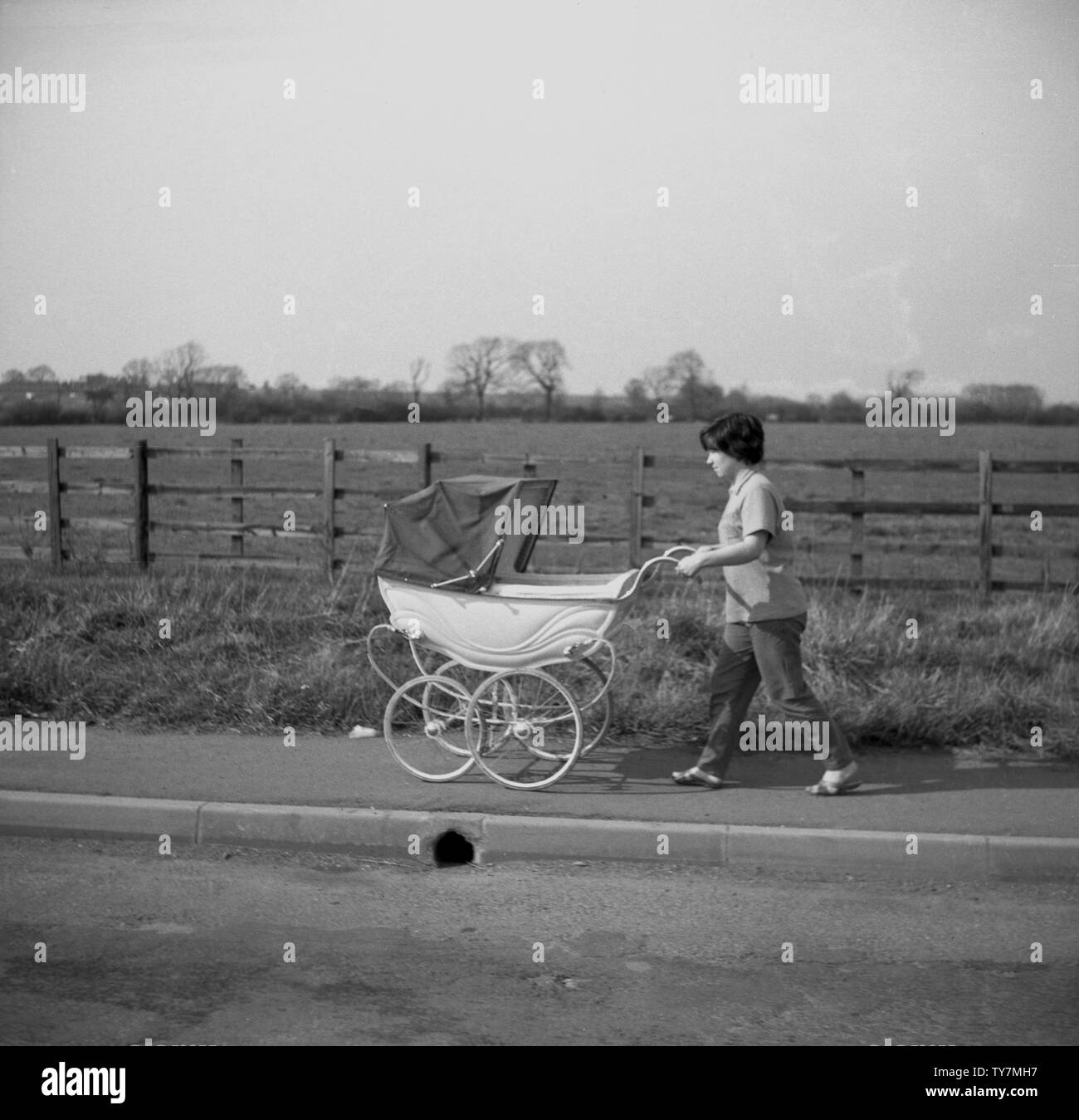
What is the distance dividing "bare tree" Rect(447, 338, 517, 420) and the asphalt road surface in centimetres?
2318

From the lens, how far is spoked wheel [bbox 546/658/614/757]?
745cm

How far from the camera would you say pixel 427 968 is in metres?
4.74

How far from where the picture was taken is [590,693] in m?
8.51

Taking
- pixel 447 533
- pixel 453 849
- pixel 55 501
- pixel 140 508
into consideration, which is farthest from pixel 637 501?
pixel 453 849

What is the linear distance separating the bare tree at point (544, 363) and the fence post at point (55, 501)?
13.4m

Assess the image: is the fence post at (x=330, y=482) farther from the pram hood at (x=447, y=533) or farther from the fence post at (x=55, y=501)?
the pram hood at (x=447, y=533)

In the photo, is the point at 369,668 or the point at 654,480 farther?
the point at 654,480

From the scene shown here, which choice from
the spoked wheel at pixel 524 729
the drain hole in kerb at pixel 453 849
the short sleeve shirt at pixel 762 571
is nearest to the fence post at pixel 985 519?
A: the spoked wheel at pixel 524 729

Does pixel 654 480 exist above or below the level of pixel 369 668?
above
